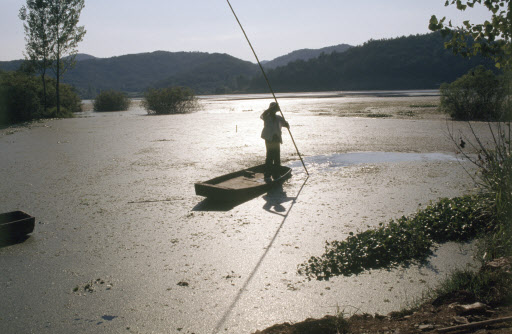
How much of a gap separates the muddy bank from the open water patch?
0.18 meters

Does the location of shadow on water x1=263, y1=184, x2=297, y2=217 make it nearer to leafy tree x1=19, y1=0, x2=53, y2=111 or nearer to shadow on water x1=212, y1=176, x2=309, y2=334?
shadow on water x1=212, y1=176, x2=309, y2=334

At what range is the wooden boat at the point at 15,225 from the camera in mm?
5411

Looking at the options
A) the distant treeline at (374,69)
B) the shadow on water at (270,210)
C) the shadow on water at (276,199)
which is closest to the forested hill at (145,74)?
the distant treeline at (374,69)

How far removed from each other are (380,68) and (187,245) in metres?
91.5

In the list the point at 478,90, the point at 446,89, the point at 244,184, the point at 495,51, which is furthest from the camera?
the point at 446,89

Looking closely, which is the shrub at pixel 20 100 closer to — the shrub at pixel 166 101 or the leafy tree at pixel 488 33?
the shrub at pixel 166 101

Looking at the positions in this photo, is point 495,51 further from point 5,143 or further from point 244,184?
point 5,143

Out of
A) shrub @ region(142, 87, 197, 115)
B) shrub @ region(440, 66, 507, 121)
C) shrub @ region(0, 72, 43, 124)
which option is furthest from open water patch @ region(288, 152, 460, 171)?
shrub @ region(142, 87, 197, 115)

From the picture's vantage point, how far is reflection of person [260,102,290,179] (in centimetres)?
921

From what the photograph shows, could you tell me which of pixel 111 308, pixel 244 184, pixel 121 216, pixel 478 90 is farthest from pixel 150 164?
pixel 478 90

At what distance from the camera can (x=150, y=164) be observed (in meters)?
11.4

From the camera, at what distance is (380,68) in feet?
295

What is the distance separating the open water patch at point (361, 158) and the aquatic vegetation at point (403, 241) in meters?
4.93

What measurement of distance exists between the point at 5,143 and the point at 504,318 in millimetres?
18341
